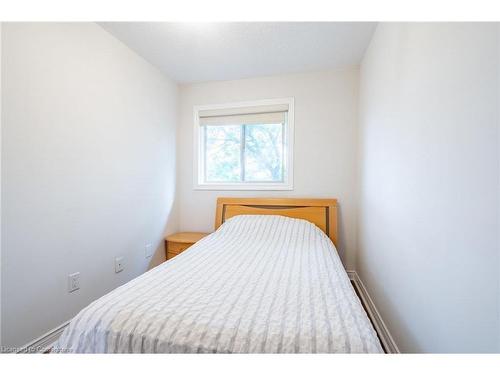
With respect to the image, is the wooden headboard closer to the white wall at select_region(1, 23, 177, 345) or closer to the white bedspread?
the white wall at select_region(1, 23, 177, 345)

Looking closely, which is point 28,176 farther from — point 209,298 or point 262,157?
point 262,157

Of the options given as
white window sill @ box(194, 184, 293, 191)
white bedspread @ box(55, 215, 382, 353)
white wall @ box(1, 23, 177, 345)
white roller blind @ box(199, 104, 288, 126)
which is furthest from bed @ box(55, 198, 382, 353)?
white roller blind @ box(199, 104, 288, 126)

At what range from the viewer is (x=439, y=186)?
0.79 m

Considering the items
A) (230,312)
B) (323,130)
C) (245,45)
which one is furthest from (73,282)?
(323,130)

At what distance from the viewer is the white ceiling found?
1.54 m

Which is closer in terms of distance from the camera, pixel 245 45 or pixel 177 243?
pixel 245 45

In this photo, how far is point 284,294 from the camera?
0.88 metres

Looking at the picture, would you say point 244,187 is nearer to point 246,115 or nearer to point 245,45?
point 246,115

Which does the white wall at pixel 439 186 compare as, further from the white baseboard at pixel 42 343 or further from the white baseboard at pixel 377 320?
the white baseboard at pixel 42 343

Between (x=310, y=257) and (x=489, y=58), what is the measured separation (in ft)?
3.81

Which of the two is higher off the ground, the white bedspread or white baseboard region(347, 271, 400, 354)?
the white bedspread

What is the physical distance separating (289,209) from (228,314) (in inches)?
61.0

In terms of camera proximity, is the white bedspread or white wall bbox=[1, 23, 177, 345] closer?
the white bedspread

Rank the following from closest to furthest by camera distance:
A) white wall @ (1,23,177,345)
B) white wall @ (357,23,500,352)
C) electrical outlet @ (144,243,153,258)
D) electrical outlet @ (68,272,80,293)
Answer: white wall @ (357,23,500,352)
white wall @ (1,23,177,345)
electrical outlet @ (68,272,80,293)
electrical outlet @ (144,243,153,258)
